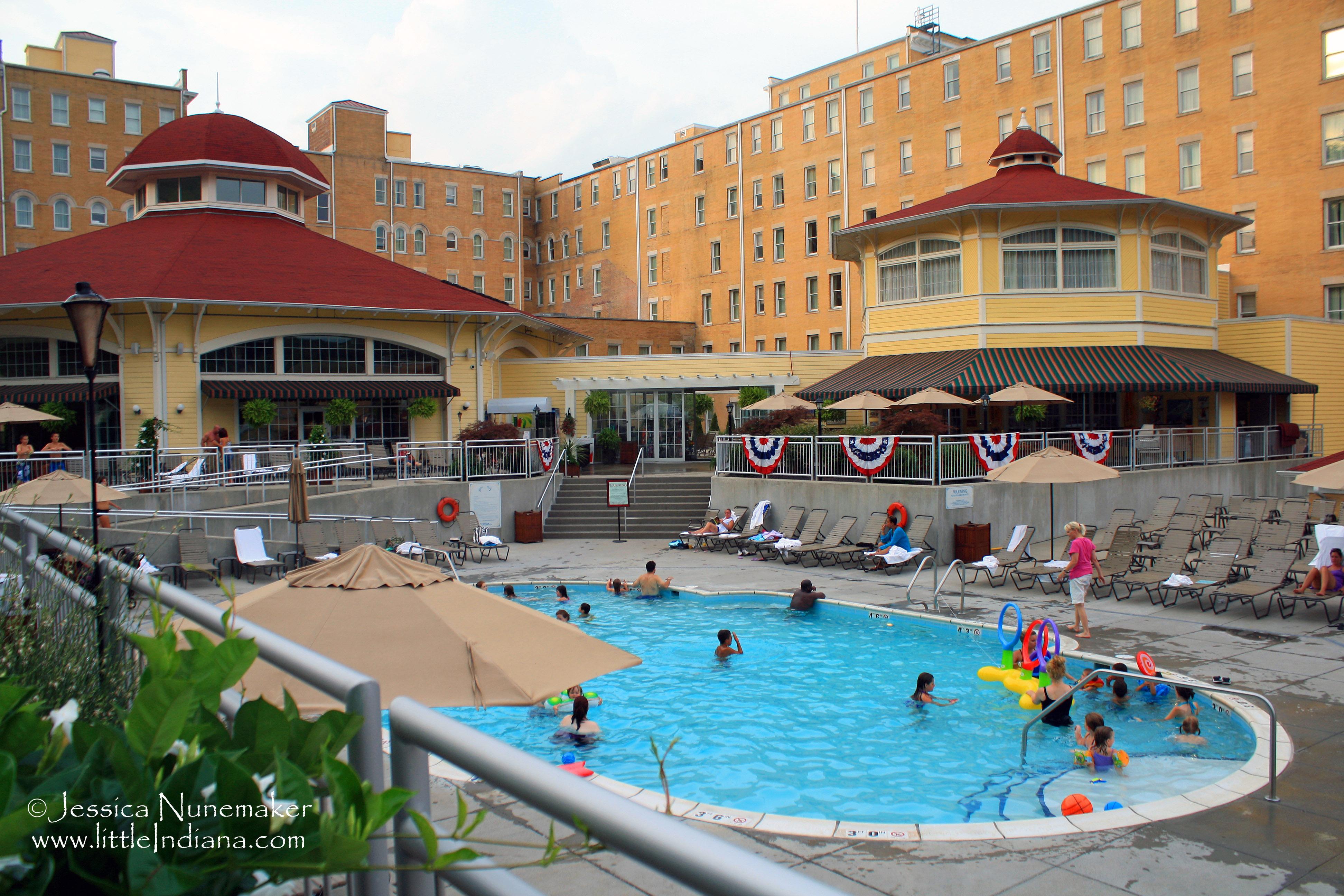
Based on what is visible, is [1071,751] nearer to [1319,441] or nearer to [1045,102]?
[1319,441]

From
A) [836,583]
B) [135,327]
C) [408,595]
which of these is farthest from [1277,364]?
[135,327]

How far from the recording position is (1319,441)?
3375 cm

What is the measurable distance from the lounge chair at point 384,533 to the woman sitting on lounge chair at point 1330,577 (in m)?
17.3

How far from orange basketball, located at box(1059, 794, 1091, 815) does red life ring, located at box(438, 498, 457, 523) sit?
732 inches

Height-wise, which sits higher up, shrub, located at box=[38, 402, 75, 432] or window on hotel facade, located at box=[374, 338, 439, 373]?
window on hotel facade, located at box=[374, 338, 439, 373]

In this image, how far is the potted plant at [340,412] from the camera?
3091 centimetres

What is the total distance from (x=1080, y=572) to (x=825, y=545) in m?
7.87

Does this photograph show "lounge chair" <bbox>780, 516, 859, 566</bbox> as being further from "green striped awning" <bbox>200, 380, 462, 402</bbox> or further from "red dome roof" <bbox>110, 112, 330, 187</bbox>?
"red dome roof" <bbox>110, 112, 330, 187</bbox>

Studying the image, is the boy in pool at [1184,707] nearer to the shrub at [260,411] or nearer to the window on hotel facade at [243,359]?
the shrub at [260,411]

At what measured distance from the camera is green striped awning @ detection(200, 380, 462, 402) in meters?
30.2

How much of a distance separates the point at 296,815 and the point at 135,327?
32.5 m

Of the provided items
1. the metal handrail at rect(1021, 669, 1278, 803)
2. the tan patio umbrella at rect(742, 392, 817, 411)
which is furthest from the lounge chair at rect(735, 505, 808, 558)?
the metal handrail at rect(1021, 669, 1278, 803)

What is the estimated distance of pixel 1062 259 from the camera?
31.1m

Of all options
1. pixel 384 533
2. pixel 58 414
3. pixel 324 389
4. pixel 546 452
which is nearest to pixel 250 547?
pixel 384 533
